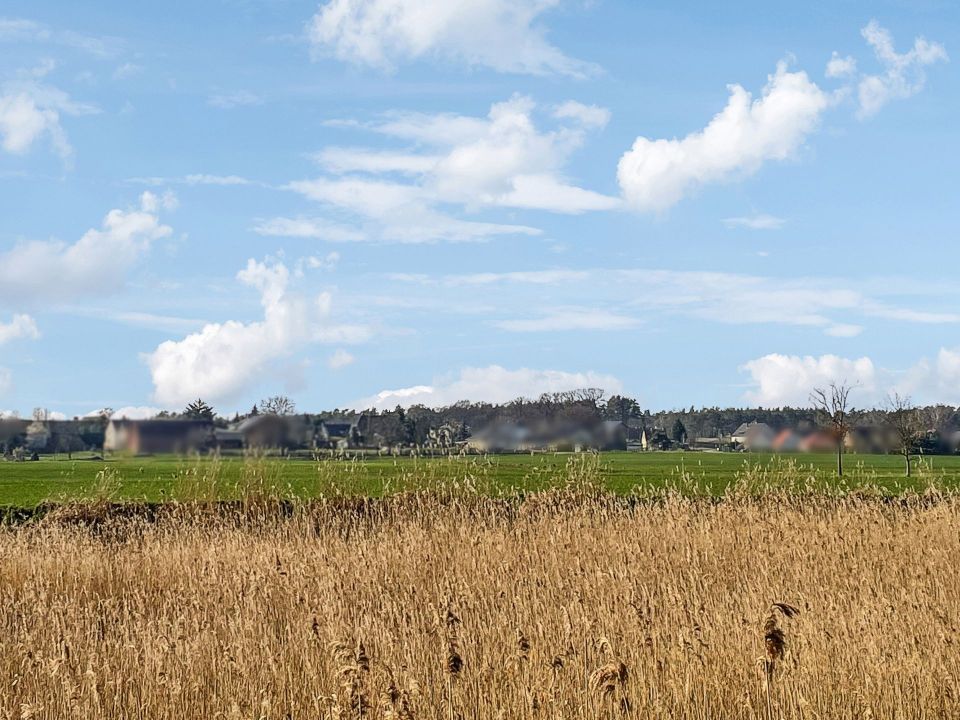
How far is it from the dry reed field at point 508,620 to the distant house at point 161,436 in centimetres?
159

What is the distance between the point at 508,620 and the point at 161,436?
371 centimetres

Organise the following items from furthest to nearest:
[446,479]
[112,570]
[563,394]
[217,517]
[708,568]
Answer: [563,394], [446,479], [217,517], [112,570], [708,568]

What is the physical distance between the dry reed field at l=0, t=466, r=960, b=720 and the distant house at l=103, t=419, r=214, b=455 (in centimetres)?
159

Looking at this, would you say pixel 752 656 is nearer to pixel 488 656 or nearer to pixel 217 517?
pixel 488 656

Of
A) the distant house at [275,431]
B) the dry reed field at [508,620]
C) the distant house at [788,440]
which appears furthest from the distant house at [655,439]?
the distant house at [275,431]

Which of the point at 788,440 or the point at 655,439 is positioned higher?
the point at 788,440

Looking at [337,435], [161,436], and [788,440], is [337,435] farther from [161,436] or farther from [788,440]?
[788,440]

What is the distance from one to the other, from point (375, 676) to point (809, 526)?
27.5 feet

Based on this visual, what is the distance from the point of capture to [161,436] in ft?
31.8

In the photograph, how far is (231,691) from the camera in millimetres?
7109

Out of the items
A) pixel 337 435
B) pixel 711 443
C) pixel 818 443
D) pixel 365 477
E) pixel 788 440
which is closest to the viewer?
pixel 337 435

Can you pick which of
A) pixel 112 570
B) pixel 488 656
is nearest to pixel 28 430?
pixel 112 570

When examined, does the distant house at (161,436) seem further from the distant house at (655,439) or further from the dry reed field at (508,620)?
the distant house at (655,439)

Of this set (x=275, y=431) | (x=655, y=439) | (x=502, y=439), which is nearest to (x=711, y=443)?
(x=655, y=439)
